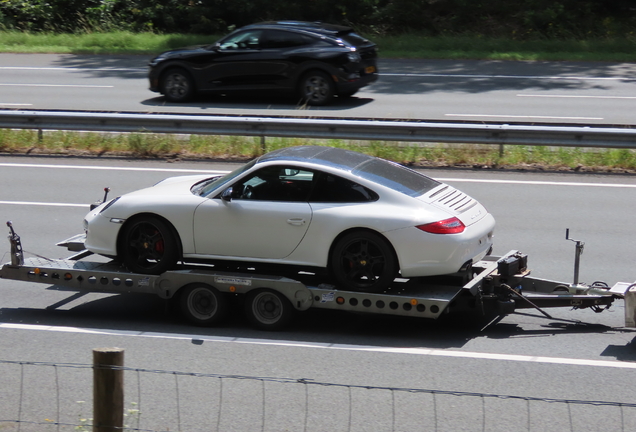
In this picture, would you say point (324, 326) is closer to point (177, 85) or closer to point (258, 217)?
point (258, 217)

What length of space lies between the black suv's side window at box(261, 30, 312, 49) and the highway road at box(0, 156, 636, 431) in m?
9.39

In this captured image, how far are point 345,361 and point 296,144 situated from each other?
8.31 metres

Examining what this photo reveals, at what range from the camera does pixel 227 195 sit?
767 centimetres

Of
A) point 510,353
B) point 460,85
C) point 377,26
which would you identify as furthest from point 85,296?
point 377,26

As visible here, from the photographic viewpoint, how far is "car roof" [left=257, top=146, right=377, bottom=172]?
25.2 feet

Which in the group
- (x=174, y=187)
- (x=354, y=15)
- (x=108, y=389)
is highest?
(x=354, y=15)

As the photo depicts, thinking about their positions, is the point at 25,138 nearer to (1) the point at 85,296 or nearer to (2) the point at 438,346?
(1) the point at 85,296

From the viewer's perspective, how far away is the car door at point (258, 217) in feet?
24.6

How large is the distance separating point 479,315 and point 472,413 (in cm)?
227

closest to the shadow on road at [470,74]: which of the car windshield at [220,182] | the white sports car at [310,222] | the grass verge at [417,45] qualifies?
the grass verge at [417,45]

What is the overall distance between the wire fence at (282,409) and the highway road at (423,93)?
11.0 meters

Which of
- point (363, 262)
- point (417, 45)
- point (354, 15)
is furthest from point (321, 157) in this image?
point (354, 15)

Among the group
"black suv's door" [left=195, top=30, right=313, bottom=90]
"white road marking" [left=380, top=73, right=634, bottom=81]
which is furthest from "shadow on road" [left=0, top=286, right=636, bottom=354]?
"white road marking" [left=380, top=73, right=634, bottom=81]

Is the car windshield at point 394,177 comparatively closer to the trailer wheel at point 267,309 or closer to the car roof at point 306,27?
the trailer wheel at point 267,309
